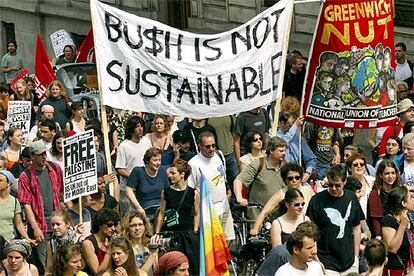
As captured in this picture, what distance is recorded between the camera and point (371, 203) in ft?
58.6

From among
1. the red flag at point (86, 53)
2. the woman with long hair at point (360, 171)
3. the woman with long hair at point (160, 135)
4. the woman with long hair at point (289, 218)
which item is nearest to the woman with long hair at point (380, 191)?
the woman with long hair at point (360, 171)

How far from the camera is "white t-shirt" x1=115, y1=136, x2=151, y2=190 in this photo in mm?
20531

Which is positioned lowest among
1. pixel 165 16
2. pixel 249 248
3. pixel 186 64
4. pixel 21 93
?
pixel 249 248

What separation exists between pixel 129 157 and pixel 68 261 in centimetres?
536

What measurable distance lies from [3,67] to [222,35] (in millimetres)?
13659

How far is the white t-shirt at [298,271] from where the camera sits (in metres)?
14.9

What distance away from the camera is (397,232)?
55.0 ft

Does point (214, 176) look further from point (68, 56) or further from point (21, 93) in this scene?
point (68, 56)

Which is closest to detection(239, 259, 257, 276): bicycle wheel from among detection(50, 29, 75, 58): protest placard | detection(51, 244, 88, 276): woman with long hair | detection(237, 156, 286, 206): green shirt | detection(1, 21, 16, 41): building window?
detection(237, 156, 286, 206): green shirt

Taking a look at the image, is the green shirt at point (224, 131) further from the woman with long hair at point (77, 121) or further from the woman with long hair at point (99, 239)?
the woman with long hair at point (99, 239)

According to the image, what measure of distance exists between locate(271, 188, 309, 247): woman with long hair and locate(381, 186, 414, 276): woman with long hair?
0.74 m

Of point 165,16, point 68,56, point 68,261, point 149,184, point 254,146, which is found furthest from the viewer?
point 165,16

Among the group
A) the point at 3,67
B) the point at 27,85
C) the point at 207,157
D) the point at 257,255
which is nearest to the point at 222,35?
the point at 207,157

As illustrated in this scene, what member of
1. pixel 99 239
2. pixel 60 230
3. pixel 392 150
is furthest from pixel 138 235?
pixel 392 150
